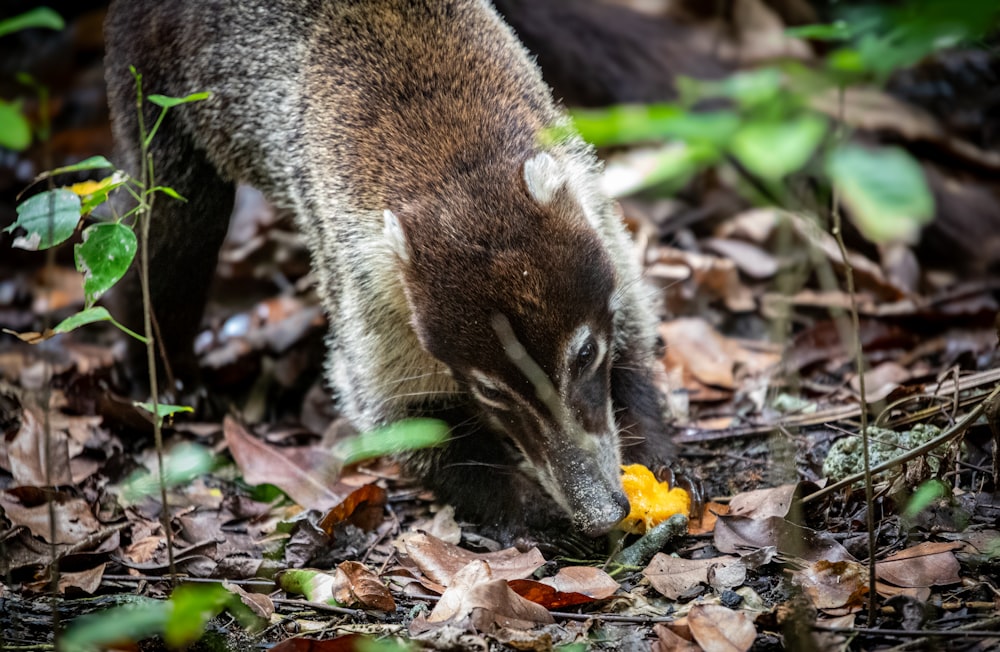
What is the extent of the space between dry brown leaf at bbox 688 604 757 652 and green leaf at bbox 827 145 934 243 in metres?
1.77

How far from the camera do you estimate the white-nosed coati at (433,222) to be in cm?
393

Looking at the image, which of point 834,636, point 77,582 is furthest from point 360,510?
point 834,636

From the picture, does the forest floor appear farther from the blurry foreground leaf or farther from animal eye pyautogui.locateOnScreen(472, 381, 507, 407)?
animal eye pyautogui.locateOnScreen(472, 381, 507, 407)

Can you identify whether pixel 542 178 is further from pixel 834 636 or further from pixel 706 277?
pixel 706 277

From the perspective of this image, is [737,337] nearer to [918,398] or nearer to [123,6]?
[918,398]

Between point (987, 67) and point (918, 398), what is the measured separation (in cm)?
491

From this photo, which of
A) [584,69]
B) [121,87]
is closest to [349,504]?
[121,87]

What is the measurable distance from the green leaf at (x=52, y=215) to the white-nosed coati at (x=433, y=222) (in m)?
1.27

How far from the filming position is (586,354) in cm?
398

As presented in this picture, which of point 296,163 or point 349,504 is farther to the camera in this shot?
point 296,163

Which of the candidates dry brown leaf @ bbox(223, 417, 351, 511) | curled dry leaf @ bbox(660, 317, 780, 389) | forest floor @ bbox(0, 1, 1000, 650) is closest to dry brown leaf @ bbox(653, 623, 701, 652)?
forest floor @ bbox(0, 1, 1000, 650)

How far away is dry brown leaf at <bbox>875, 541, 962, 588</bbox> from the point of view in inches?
128

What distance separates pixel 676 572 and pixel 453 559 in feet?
3.02

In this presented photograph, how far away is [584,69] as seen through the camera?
787 centimetres
